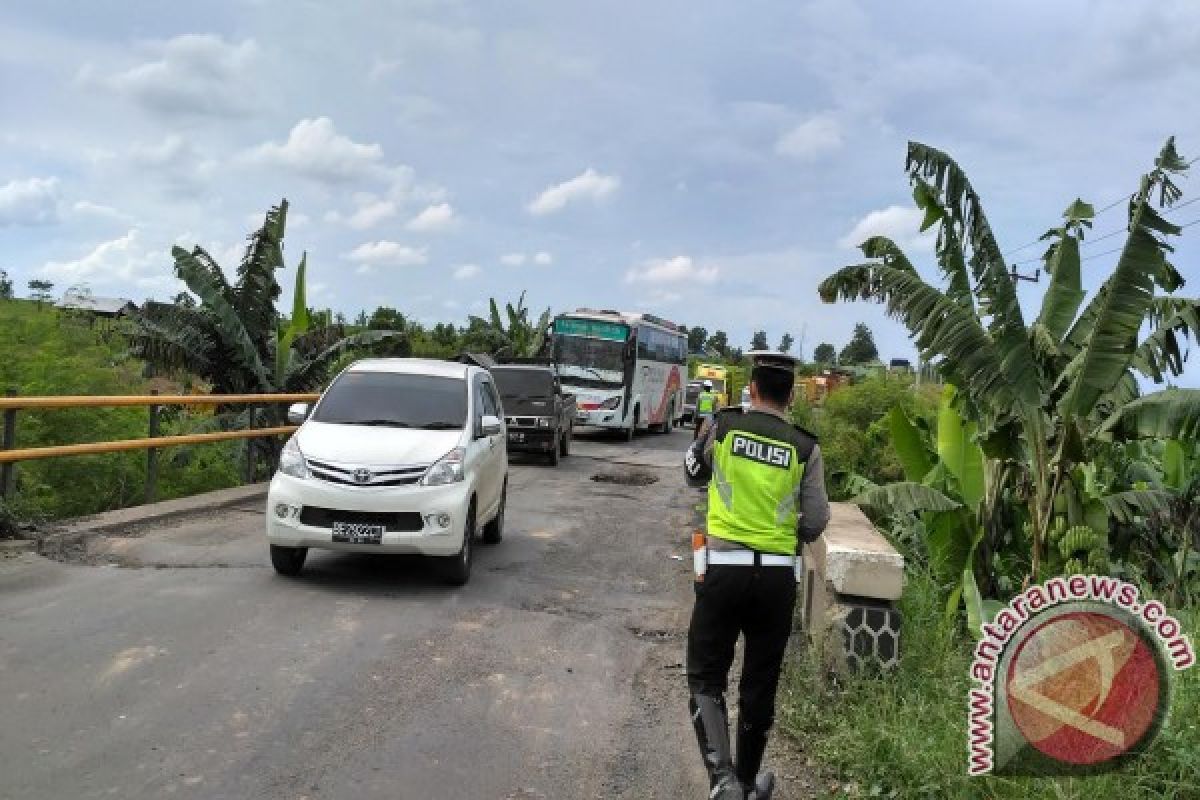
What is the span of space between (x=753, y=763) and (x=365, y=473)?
453 cm

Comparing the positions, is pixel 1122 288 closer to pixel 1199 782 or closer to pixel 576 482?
pixel 1199 782

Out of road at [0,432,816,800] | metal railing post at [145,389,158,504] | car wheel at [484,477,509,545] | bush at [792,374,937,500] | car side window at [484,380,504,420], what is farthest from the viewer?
bush at [792,374,937,500]

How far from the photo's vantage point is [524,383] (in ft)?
67.6

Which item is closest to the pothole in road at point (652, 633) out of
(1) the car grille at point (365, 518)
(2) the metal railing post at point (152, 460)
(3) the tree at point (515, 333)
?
(1) the car grille at point (365, 518)

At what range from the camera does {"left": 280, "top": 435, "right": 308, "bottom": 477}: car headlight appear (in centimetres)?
798

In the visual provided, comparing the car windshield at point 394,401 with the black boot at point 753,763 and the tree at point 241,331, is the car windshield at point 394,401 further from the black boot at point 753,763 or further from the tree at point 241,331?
the tree at point 241,331

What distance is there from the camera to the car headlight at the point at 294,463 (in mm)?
7980

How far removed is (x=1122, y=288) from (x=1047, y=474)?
1684 mm

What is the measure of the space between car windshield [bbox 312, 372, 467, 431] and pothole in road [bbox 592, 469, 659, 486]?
334 inches

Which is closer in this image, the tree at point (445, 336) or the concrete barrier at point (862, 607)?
the concrete barrier at point (862, 607)

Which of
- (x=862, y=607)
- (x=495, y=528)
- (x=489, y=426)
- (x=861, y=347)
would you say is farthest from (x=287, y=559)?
(x=861, y=347)

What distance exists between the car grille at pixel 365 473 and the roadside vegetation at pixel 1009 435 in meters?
3.56

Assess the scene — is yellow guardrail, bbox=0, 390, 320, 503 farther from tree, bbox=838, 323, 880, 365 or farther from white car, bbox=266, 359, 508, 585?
tree, bbox=838, 323, 880, 365

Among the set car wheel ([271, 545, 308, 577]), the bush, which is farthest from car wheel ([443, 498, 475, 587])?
the bush
